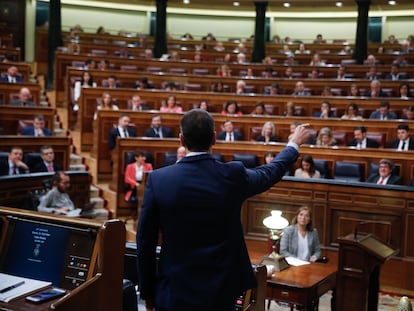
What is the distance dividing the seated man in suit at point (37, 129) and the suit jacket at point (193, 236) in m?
5.70

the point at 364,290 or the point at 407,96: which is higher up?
the point at 407,96

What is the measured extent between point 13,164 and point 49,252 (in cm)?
434

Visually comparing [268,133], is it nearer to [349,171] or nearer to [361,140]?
[361,140]

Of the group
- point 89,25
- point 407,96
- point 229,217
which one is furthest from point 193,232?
point 89,25

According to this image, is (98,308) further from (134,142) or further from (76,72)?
(76,72)

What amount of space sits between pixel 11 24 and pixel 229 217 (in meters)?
14.5

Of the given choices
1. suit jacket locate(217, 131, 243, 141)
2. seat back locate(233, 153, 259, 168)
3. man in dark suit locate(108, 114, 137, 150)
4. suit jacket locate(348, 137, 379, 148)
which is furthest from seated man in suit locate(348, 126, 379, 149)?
man in dark suit locate(108, 114, 137, 150)

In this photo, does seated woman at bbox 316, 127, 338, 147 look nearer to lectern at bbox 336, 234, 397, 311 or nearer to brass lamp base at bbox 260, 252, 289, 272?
lectern at bbox 336, 234, 397, 311

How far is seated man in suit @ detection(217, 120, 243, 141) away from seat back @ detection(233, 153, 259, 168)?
772 millimetres

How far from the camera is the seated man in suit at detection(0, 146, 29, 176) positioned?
6227mm

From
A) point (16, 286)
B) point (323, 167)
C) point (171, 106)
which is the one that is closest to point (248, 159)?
point (323, 167)

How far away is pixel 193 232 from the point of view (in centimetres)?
190

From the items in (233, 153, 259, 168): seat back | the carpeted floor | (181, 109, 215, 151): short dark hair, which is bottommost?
the carpeted floor

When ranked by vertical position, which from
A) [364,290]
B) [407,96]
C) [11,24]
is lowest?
[364,290]
